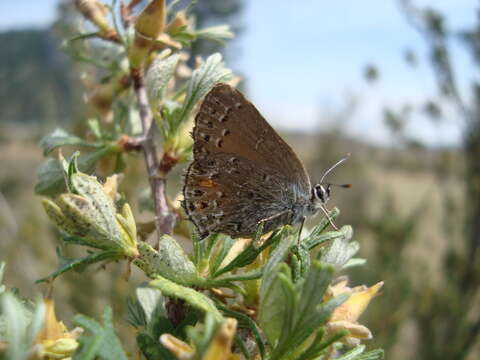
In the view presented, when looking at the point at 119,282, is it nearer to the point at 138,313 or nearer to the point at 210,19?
the point at 138,313

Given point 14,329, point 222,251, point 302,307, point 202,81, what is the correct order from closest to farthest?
point 14,329 → point 302,307 → point 222,251 → point 202,81

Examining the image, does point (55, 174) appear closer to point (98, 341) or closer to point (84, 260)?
point (84, 260)

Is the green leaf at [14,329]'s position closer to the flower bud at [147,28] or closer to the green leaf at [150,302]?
the green leaf at [150,302]

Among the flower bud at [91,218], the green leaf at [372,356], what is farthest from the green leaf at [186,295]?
the green leaf at [372,356]

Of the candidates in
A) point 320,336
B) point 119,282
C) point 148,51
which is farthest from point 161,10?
point 119,282

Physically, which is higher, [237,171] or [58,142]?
[58,142]

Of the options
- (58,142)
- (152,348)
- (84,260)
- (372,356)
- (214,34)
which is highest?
(214,34)

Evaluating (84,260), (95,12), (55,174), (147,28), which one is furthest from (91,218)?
(95,12)
